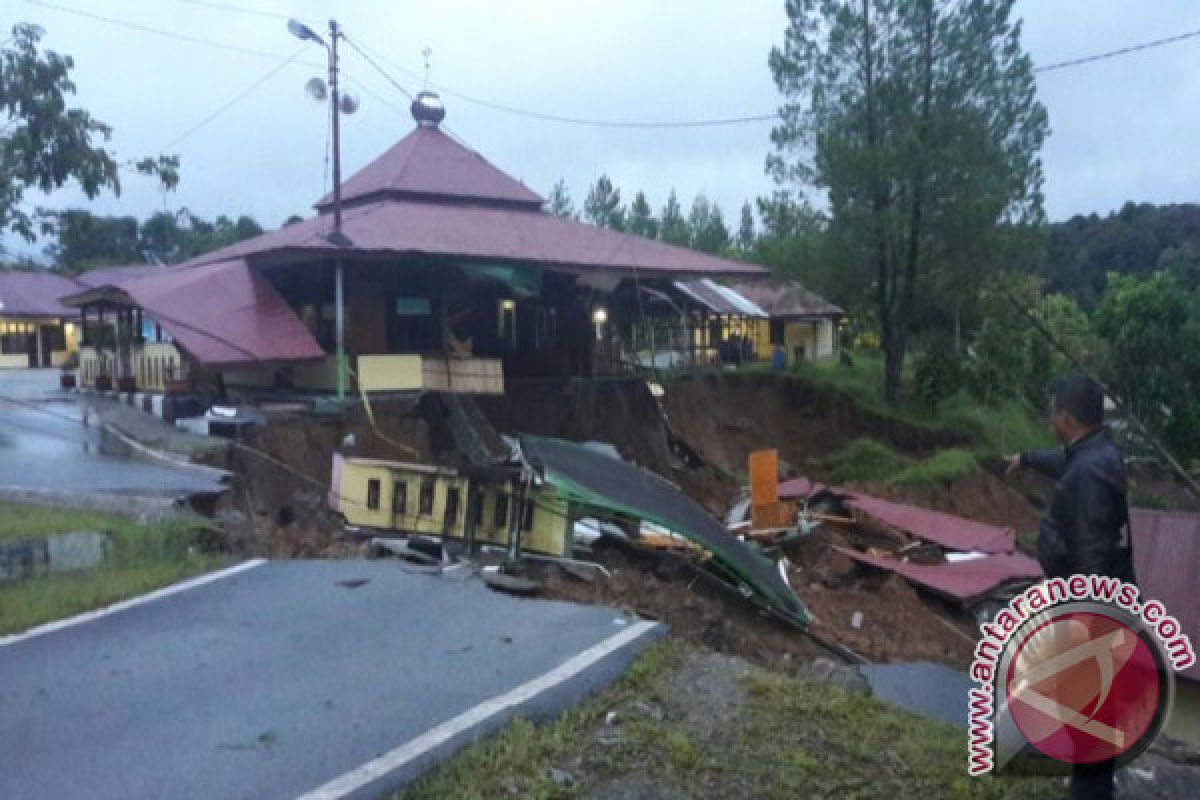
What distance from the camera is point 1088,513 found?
12.3ft

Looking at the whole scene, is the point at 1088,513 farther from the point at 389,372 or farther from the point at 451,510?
the point at 389,372

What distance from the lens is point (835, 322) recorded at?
42938 millimetres

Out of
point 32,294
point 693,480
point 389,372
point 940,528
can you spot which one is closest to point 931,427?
point 693,480

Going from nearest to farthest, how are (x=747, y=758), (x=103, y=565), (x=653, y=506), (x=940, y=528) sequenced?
(x=747, y=758) < (x=103, y=565) < (x=653, y=506) < (x=940, y=528)

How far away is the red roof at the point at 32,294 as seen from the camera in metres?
36.2

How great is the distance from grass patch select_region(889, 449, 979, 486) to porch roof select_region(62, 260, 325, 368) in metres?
13.5

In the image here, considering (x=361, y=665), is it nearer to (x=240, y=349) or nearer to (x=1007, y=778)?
(x=1007, y=778)

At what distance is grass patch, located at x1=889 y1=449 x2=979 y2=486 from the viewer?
22.3 meters

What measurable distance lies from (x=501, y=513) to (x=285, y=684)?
17.2 feet

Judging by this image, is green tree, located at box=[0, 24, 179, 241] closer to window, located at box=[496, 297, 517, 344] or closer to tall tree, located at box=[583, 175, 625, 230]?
window, located at box=[496, 297, 517, 344]

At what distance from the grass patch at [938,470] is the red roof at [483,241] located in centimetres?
598

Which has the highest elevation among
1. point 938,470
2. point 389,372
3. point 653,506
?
point 389,372

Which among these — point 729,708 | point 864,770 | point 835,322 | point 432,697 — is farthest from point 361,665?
point 835,322

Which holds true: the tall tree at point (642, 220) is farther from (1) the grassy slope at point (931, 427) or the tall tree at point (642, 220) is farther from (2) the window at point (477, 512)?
(2) the window at point (477, 512)
